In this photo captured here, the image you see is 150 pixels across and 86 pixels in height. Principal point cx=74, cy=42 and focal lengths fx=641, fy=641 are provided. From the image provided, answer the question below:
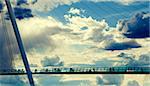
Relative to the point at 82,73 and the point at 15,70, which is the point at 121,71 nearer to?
the point at 82,73

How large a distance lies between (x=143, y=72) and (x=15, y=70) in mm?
2218

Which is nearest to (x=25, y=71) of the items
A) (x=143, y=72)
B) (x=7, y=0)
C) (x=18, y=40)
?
(x=18, y=40)

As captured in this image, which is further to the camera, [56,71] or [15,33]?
[56,71]

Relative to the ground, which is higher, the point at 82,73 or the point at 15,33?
the point at 15,33

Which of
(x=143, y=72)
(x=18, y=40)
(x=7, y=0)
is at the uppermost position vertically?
(x=7, y=0)

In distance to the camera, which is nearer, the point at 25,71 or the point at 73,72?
the point at 25,71

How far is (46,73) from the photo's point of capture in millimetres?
11344

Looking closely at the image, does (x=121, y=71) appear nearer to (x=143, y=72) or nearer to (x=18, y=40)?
(x=143, y=72)

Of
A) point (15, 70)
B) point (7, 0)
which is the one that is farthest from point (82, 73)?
point (7, 0)

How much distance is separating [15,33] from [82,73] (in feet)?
5.52

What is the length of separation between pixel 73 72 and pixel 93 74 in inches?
14.7

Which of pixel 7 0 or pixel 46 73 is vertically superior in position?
pixel 7 0

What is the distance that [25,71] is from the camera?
406 inches

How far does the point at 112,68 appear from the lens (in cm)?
1106
